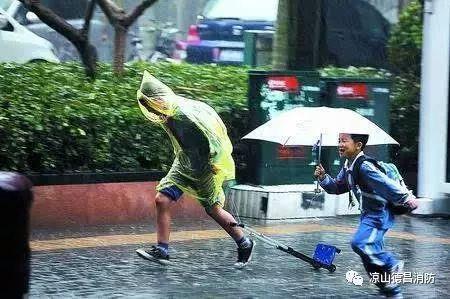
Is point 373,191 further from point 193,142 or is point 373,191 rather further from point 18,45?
point 18,45

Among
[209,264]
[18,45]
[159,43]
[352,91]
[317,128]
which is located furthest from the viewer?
[159,43]

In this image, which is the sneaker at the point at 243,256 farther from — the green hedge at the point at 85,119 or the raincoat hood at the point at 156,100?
the green hedge at the point at 85,119

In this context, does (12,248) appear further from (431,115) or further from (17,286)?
(431,115)

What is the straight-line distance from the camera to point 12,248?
563 cm

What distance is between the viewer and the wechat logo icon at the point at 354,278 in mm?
8156

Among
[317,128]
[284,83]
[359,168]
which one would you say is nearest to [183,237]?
[284,83]

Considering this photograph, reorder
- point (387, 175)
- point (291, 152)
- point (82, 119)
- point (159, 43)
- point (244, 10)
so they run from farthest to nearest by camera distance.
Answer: point (159, 43)
point (244, 10)
point (291, 152)
point (82, 119)
point (387, 175)

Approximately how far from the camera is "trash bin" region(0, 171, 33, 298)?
558 centimetres

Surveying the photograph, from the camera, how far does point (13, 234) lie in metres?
5.62

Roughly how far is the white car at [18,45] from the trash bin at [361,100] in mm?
4950

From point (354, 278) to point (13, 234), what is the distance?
11.0 feet

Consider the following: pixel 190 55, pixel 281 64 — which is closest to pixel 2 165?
pixel 281 64

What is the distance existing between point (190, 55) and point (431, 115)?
28.3 ft

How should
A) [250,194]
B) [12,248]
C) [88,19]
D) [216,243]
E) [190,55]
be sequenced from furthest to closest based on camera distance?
[190,55]
[88,19]
[250,194]
[216,243]
[12,248]
